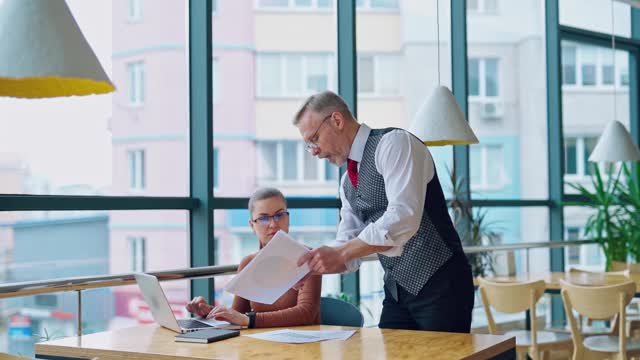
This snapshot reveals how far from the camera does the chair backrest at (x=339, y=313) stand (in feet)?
→ 10.9

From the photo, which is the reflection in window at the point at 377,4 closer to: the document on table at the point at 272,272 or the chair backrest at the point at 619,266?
the chair backrest at the point at 619,266

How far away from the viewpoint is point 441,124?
4.58m

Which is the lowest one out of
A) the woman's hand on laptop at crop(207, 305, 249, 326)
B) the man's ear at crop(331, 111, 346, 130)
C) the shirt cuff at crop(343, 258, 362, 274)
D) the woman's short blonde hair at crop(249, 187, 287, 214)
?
the woman's hand on laptop at crop(207, 305, 249, 326)

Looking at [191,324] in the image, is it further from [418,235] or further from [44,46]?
[44,46]

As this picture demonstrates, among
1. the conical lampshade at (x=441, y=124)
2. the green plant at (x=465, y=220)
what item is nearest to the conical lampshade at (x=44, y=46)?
the conical lampshade at (x=441, y=124)

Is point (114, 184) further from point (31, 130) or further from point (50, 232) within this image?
point (31, 130)

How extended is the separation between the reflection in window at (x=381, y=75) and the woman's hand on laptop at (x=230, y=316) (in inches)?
564

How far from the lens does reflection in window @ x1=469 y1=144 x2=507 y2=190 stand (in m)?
14.9

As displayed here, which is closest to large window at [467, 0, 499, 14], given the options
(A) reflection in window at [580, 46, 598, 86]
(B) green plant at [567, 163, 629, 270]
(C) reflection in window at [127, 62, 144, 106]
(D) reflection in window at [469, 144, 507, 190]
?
(D) reflection in window at [469, 144, 507, 190]

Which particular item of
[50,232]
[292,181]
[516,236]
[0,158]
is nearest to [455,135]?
[0,158]

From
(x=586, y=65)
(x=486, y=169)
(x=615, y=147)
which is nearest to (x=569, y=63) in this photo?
(x=586, y=65)

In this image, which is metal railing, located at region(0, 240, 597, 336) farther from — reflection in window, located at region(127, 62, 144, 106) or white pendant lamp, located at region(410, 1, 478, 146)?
reflection in window, located at region(127, 62, 144, 106)

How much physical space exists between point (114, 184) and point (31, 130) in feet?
34.3

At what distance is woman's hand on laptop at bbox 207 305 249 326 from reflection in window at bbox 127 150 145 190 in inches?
609
